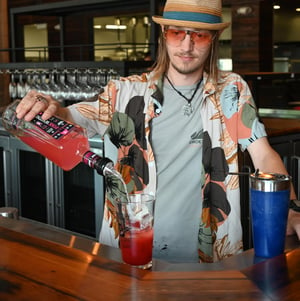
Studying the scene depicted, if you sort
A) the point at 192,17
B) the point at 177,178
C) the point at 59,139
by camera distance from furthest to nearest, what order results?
the point at 177,178 < the point at 192,17 < the point at 59,139

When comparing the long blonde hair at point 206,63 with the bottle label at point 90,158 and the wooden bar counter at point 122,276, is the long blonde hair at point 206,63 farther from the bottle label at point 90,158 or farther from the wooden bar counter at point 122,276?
the wooden bar counter at point 122,276

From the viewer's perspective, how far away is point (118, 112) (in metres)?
2.00

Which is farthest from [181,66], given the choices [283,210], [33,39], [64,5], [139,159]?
[33,39]

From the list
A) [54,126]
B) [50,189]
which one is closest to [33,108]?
[54,126]

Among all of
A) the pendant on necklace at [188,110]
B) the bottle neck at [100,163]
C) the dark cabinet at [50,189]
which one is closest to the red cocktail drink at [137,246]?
the bottle neck at [100,163]

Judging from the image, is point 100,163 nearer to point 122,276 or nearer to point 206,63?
point 122,276

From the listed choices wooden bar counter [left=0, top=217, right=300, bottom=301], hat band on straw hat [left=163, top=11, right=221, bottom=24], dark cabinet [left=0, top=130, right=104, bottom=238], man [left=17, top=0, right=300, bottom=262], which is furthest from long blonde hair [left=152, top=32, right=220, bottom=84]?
dark cabinet [left=0, top=130, right=104, bottom=238]

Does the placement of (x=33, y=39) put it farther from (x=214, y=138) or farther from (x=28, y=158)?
(x=214, y=138)

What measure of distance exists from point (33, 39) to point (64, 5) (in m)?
6.04

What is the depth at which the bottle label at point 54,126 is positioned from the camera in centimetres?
149

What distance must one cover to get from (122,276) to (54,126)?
48cm

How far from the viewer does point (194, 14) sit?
1788mm

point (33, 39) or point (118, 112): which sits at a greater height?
point (33, 39)

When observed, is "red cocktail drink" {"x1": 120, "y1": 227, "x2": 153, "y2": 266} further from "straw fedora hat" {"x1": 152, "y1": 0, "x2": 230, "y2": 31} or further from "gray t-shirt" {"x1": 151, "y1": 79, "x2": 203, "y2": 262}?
"straw fedora hat" {"x1": 152, "y1": 0, "x2": 230, "y2": 31}
